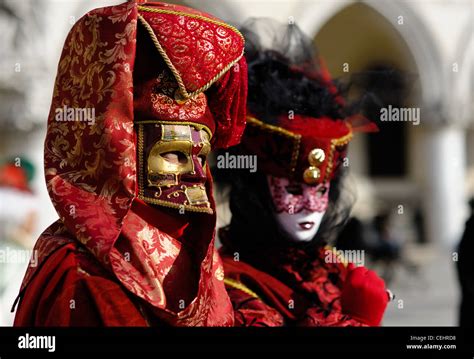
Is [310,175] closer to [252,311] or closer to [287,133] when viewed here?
[287,133]

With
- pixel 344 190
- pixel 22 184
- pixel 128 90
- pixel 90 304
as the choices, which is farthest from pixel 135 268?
pixel 22 184

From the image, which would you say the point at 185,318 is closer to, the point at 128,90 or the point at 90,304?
the point at 90,304

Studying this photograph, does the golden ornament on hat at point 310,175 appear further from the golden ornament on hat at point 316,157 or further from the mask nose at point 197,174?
the mask nose at point 197,174

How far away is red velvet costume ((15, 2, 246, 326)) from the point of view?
2.26 metres

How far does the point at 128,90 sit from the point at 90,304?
0.49 metres

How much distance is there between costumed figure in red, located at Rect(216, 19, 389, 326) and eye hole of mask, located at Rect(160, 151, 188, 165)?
2.43ft

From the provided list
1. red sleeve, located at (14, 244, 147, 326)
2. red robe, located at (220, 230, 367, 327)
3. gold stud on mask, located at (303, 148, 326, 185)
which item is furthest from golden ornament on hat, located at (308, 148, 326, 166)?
red sleeve, located at (14, 244, 147, 326)

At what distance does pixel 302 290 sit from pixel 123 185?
3.74 feet

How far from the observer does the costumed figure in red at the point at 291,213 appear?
3152mm

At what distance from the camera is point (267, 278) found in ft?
10.4

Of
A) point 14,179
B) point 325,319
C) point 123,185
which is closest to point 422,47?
point 14,179

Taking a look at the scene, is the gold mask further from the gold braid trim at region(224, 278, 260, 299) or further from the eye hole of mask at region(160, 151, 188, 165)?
the gold braid trim at region(224, 278, 260, 299)

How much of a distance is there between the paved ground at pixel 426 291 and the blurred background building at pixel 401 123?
18 millimetres

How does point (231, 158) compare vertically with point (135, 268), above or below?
above
